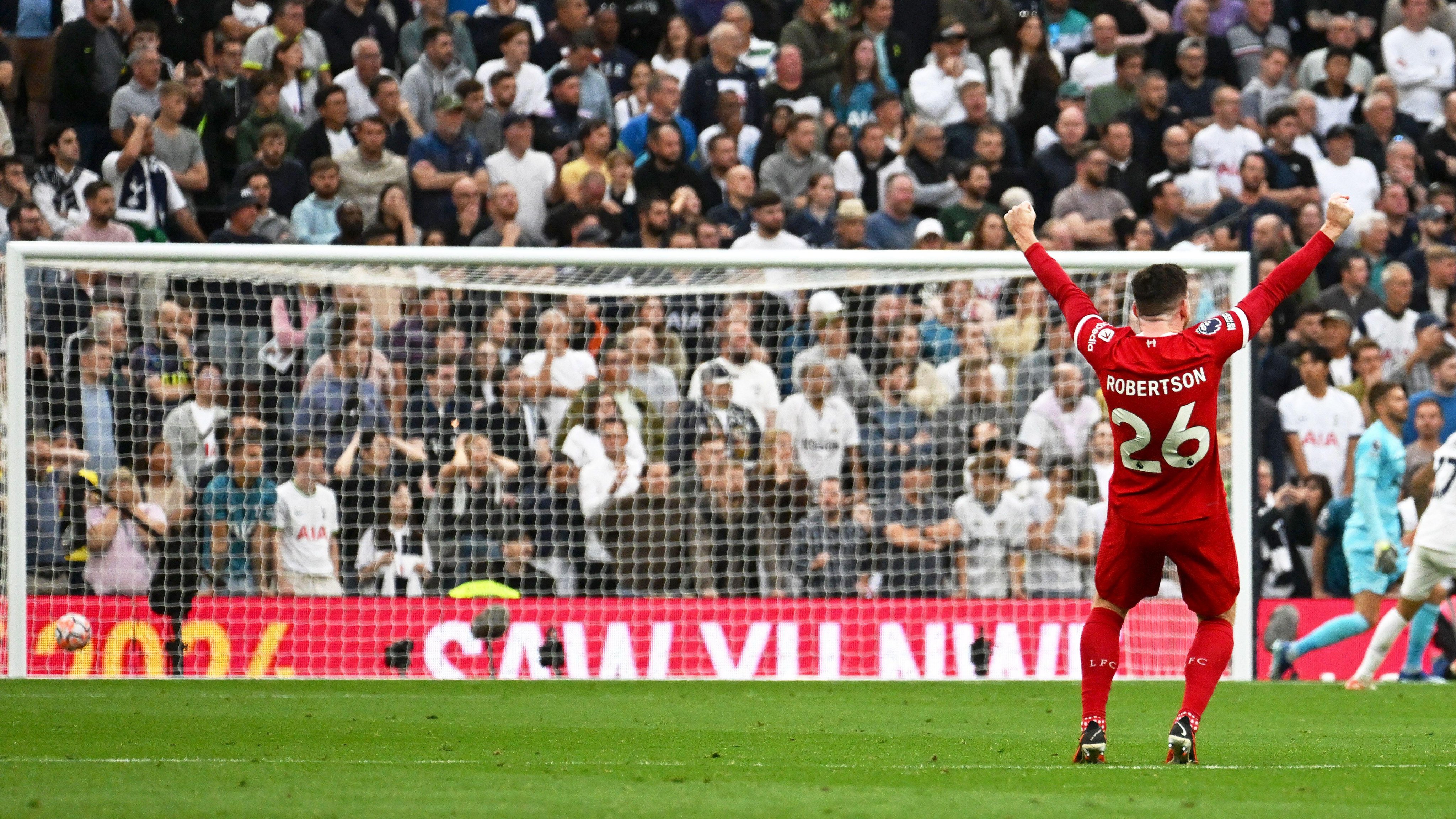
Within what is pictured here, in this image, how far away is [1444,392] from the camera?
16.0 meters

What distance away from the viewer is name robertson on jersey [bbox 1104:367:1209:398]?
6961mm

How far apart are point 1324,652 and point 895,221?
5.35m

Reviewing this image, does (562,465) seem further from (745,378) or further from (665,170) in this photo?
(665,170)

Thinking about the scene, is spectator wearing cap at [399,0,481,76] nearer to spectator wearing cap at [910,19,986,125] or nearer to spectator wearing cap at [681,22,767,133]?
spectator wearing cap at [681,22,767,133]

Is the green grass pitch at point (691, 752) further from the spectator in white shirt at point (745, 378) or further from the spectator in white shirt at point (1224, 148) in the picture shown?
the spectator in white shirt at point (1224, 148)

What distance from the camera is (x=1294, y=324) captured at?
17125 millimetres

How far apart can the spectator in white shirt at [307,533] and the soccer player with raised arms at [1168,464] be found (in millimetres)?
7117

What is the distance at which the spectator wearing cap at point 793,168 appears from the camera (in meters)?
17.0

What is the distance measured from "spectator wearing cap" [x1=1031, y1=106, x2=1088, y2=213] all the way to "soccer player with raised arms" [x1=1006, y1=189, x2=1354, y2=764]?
1037 centimetres

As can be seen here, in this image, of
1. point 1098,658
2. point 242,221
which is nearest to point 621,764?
point 1098,658

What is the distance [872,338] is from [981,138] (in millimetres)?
3809

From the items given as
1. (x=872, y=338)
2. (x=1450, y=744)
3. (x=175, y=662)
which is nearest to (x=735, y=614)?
(x=872, y=338)

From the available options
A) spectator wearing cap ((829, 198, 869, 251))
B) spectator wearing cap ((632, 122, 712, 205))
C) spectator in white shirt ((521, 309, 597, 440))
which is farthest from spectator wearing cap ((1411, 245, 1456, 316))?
spectator in white shirt ((521, 309, 597, 440))

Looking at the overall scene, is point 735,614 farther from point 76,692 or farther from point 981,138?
point 981,138
